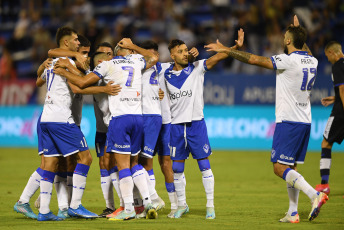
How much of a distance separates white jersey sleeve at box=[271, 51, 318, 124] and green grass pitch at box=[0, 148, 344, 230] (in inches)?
56.5

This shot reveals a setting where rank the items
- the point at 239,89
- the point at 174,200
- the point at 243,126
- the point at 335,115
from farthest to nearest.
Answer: the point at 239,89 < the point at 243,126 < the point at 335,115 < the point at 174,200

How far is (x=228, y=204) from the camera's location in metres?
10.1

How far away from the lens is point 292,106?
27.4ft

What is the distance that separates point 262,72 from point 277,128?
11781 millimetres

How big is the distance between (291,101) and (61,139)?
3.17 m

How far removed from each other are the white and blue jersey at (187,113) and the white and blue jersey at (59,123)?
4.34 feet

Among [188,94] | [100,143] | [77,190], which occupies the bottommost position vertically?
A: [77,190]

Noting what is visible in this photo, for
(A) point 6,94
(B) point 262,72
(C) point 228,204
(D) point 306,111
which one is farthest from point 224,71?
(D) point 306,111

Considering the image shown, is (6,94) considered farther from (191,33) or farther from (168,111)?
(168,111)

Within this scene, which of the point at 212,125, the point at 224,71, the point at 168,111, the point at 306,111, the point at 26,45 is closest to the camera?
the point at 306,111

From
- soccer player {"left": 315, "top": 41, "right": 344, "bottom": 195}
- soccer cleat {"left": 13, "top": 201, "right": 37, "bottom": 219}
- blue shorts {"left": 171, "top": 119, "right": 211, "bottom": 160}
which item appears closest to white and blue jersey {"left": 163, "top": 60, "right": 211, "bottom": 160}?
blue shorts {"left": 171, "top": 119, "right": 211, "bottom": 160}

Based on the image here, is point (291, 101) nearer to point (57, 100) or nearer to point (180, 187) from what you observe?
point (180, 187)

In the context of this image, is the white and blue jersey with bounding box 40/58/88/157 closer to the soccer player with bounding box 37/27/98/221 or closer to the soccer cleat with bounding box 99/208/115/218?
the soccer player with bounding box 37/27/98/221

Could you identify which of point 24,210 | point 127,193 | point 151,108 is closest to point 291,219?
point 127,193
